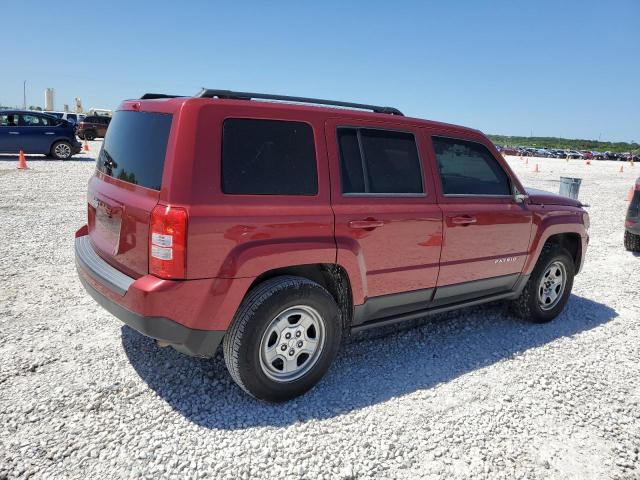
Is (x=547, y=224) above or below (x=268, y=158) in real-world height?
below

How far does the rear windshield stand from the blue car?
14877 millimetres

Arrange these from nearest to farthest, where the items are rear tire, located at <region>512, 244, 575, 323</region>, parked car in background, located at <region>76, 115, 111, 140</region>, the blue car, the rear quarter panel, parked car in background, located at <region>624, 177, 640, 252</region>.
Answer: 1. the rear quarter panel
2. rear tire, located at <region>512, 244, 575, 323</region>
3. parked car in background, located at <region>624, 177, 640, 252</region>
4. the blue car
5. parked car in background, located at <region>76, 115, 111, 140</region>

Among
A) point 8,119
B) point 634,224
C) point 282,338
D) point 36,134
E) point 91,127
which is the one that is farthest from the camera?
point 91,127

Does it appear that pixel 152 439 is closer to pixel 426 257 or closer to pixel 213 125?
pixel 213 125

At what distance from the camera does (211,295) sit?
2.69 m

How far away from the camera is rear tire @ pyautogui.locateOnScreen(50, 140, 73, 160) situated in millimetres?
16844

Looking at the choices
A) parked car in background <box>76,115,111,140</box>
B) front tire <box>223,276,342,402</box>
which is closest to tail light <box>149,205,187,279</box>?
front tire <box>223,276,342,402</box>

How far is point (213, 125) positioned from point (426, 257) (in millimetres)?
1880

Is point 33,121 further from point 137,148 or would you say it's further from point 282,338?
point 282,338

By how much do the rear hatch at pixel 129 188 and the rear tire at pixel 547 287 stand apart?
11.8 feet

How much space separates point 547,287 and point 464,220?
A: 5.32 feet

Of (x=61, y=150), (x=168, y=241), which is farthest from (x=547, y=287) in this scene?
(x=61, y=150)

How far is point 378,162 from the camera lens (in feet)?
11.3

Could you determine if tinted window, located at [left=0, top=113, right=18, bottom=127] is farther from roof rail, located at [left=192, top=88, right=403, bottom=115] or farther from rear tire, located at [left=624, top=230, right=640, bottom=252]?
rear tire, located at [left=624, top=230, right=640, bottom=252]
